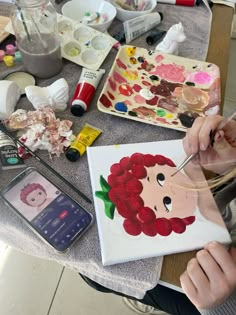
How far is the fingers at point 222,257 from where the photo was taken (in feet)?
1.52

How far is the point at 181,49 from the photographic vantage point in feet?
2.59

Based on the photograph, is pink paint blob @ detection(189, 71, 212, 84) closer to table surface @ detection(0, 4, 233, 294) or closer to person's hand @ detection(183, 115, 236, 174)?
table surface @ detection(0, 4, 233, 294)

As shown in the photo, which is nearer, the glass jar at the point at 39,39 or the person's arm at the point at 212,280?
the person's arm at the point at 212,280

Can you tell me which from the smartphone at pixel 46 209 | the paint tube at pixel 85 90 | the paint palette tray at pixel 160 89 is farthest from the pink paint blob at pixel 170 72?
the smartphone at pixel 46 209

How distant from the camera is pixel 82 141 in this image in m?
0.59

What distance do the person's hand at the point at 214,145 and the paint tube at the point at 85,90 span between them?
193mm

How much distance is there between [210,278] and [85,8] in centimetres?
66

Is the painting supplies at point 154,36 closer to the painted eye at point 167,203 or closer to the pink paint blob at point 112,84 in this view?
the pink paint blob at point 112,84

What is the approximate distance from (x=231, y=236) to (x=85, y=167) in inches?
9.5

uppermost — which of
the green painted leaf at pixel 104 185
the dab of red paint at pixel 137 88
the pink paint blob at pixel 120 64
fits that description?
the pink paint blob at pixel 120 64

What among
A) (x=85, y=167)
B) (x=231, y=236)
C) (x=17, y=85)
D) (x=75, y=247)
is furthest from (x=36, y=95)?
(x=231, y=236)

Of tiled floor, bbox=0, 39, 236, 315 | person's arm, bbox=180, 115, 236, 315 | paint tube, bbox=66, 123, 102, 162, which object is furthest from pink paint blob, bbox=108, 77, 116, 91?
tiled floor, bbox=0, 39, 236, 315

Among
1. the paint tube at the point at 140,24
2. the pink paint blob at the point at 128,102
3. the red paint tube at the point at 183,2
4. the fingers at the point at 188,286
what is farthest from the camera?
the red paint tube at the point at 183,2

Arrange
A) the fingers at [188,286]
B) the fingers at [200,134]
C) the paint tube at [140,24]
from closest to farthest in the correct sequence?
1. the fingers at [188,286]
2. the fingers at [200,134]
3. the paint tube at [140,24]
